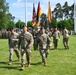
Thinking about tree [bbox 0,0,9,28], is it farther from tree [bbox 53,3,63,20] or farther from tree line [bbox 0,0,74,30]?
tree [bbox 53,3,63,20]

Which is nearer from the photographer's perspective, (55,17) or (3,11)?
(3,11)

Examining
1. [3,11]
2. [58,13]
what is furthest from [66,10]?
[3,11]

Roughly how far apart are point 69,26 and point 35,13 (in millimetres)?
74220

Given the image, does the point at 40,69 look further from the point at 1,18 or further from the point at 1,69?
the point at 1,18

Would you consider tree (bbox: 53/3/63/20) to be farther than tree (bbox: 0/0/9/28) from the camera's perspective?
Yes

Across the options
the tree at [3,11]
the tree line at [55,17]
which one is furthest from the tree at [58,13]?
the tree at [3,11]

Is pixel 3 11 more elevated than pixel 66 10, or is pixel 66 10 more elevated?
pixel 66 10

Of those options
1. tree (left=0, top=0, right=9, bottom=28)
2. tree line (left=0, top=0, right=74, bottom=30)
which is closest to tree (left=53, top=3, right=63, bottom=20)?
tree line (left=0, top=0, right=74, bottom=30)

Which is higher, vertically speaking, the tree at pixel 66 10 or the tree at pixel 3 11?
the tree at pixel 66 10

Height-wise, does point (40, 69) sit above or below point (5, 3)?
below

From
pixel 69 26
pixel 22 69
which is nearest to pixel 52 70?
pixel 22 69

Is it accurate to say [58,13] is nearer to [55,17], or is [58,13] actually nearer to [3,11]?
[55,17]

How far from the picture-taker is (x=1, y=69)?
1335 cm

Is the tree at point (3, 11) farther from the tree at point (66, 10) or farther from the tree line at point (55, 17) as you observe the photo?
the tree at point (66, 10)
